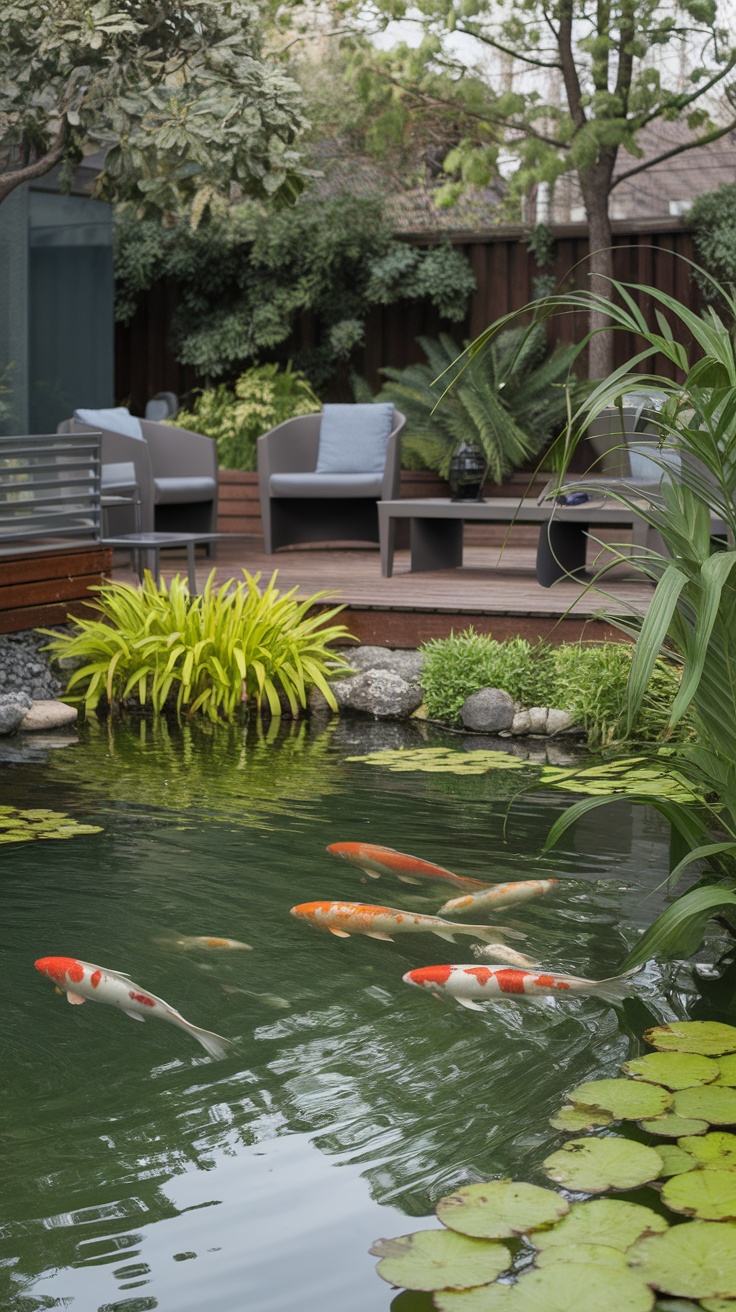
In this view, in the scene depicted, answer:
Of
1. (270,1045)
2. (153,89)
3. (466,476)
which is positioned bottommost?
(270,1045)

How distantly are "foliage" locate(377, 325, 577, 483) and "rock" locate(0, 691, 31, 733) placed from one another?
4620mm

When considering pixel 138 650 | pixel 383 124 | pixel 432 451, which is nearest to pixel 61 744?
pixel 138 650

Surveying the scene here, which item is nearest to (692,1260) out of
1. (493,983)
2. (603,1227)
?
(603,1227)

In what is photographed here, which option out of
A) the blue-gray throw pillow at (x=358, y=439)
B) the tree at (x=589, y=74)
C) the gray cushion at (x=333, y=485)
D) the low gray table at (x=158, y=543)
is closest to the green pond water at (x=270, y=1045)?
the low gray table at (x=158, y=543)

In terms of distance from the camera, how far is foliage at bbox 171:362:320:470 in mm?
10352

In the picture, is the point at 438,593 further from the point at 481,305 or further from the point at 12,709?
the point at 481,305

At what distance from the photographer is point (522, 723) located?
537cm

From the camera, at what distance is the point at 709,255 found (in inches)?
397

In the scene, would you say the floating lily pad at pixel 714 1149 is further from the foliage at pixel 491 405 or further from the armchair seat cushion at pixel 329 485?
the foliage at pixel 491 405

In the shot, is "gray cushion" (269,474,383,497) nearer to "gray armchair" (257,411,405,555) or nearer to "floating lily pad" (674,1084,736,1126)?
"gray armchair" (257,411,405,555)

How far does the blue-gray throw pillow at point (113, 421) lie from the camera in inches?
311

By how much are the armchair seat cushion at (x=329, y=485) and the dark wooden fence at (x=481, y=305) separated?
300 cm

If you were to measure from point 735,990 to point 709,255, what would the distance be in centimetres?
828

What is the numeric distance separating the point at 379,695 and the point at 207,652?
2.33 feet
